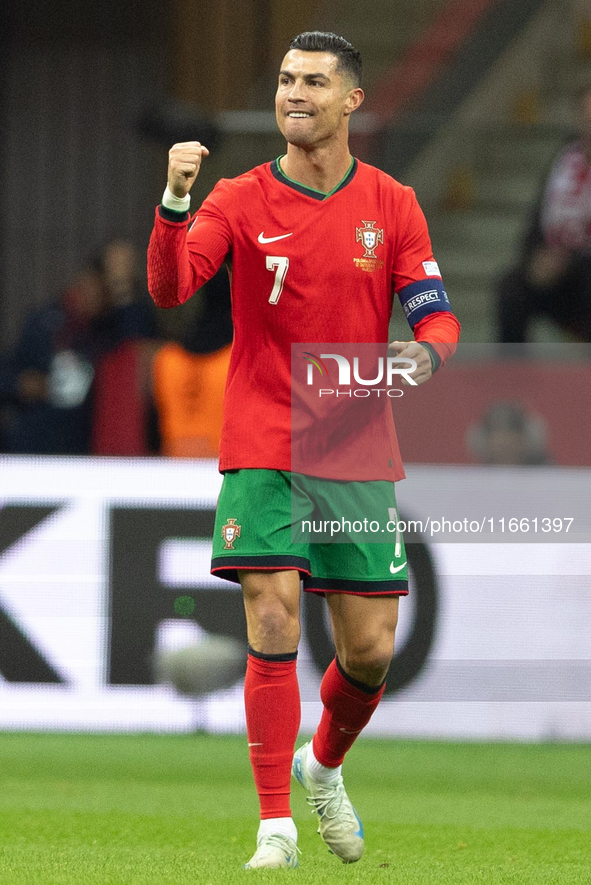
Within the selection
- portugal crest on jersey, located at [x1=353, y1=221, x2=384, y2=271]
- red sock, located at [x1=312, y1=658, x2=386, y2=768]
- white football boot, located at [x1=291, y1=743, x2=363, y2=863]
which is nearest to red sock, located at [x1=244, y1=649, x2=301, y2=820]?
white football boot, located at [x1=291, y1=743, x2=363, y2=863]

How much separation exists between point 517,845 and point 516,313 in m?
4.06

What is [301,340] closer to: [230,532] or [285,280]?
[285,280]

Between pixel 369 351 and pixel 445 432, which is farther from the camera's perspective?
pixel 445 432

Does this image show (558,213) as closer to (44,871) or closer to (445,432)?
(445,432)

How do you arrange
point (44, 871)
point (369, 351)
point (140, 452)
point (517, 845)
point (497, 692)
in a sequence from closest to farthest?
point (44, 871), point (369, 351), point (517, 845), point (497, 692), point (140, 452)

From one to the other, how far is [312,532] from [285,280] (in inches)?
26.5

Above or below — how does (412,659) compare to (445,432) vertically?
below

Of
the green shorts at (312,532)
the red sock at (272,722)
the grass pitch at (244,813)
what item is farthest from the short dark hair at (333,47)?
the grass pitch at (244,813)

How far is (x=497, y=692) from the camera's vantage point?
267 inches

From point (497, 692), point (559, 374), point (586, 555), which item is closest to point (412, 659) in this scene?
point (497, 692)

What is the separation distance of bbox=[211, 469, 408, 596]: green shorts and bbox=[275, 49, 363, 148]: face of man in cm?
92

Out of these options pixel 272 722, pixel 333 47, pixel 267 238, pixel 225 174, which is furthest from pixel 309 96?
pixel 225 174

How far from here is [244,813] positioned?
5.26 metres

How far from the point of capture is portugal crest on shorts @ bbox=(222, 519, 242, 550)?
418 centimetres
